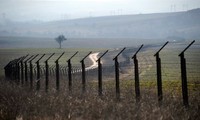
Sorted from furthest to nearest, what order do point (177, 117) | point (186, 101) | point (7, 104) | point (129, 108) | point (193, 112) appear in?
1. point (7, 104)
2. point (186, 101)
3. point (129, 108)
4. point (193, 112)
5. point (177, 117)

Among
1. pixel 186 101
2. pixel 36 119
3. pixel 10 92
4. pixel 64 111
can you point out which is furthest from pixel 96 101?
pixel 10 92

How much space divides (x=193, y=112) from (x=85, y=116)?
2836mm

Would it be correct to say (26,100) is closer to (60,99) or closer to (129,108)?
(60,99)

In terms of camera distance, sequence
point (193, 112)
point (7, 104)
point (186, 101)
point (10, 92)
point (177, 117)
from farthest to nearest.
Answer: point (10, 92)
point (7, 104)
point (186, 101)
point (193, 112)
point (177, 117)

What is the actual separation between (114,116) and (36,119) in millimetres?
2053

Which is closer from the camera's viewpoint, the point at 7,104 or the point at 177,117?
the point at 177,117

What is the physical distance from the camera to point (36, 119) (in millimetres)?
8195

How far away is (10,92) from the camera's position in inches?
505

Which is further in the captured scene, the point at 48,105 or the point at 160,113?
the point at 48,105

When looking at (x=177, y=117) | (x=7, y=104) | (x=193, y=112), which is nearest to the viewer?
(x=177, y=117)

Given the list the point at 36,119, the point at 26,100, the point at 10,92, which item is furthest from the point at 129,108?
the point at 10,92

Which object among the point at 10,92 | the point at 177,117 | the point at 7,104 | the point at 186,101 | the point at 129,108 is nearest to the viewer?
the point at 177,117

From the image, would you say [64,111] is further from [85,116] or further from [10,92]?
[10,92]

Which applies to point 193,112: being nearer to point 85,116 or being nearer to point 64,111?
point 85,116
